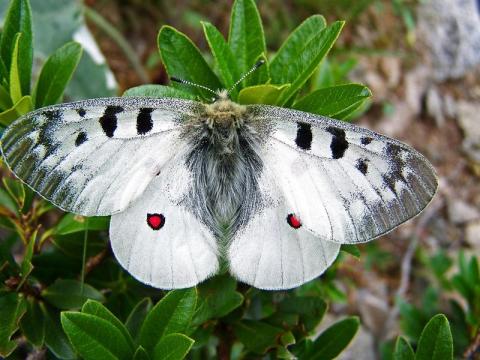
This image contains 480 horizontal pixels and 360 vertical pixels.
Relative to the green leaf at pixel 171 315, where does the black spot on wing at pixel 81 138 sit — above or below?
above

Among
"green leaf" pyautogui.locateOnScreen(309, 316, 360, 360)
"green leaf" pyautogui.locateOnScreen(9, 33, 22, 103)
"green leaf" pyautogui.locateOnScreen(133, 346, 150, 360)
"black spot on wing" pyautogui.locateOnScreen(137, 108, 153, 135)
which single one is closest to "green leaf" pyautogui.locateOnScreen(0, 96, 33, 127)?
"green leaf" pyautogui.locateOnScreen(9, 33, 22, 103)

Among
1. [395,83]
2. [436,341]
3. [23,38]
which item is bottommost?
[395,83]

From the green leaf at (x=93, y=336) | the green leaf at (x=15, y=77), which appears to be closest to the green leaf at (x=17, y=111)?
the green leaf at (x=15, y=77)

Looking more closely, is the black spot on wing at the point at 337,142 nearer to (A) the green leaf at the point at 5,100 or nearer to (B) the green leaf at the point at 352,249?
(B) the green leaf at the point at 352,249

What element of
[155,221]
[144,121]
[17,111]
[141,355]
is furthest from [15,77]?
[141,355]

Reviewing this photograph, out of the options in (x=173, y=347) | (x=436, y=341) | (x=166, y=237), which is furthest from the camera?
(x=166, y=237)

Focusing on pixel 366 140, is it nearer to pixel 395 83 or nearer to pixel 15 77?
pixel 15 77

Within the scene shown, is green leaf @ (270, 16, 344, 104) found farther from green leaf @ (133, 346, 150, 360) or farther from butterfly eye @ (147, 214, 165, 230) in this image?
green leaf @ (133, 346, 150, 360)

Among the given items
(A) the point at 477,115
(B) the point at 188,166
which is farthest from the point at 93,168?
(A) the point at 477,115
